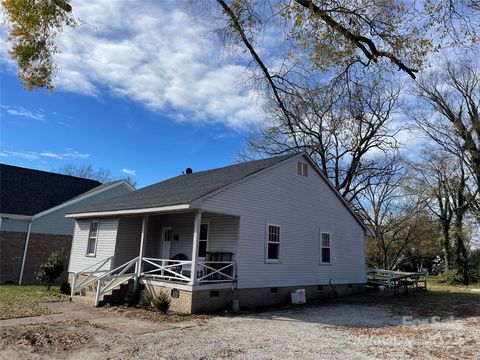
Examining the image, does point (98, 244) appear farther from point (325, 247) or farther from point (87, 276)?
point (325, 247)

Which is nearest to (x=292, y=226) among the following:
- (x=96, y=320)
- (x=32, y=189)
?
(x=96, y=320)

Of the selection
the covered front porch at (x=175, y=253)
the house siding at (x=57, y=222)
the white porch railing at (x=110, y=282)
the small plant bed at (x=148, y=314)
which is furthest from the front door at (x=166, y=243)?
the house siding at (x=57, y=222)

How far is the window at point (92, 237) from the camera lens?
1741 cm

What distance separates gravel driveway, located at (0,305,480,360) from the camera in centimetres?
704

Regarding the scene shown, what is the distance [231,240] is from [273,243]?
6.55 ft

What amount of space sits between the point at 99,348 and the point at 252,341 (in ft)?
10.3

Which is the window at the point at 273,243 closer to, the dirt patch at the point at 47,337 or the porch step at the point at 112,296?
the porch step at the point at 112,296

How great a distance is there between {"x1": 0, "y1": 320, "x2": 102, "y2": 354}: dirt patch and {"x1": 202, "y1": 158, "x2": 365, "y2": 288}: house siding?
5.24m

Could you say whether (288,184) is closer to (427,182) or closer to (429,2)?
(429,2)

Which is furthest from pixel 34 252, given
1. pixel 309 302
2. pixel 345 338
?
pixel 345 338

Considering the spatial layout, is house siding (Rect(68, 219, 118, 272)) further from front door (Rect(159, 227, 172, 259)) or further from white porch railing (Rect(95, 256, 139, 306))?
white porch railing (Rect(95, 256, 139, 306))

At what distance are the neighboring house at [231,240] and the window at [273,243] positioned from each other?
4cm

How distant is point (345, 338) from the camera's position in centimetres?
867

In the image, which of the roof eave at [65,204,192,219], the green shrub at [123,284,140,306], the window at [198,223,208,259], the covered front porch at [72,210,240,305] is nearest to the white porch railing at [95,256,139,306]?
the covered front porch at [72,210,240,305]
